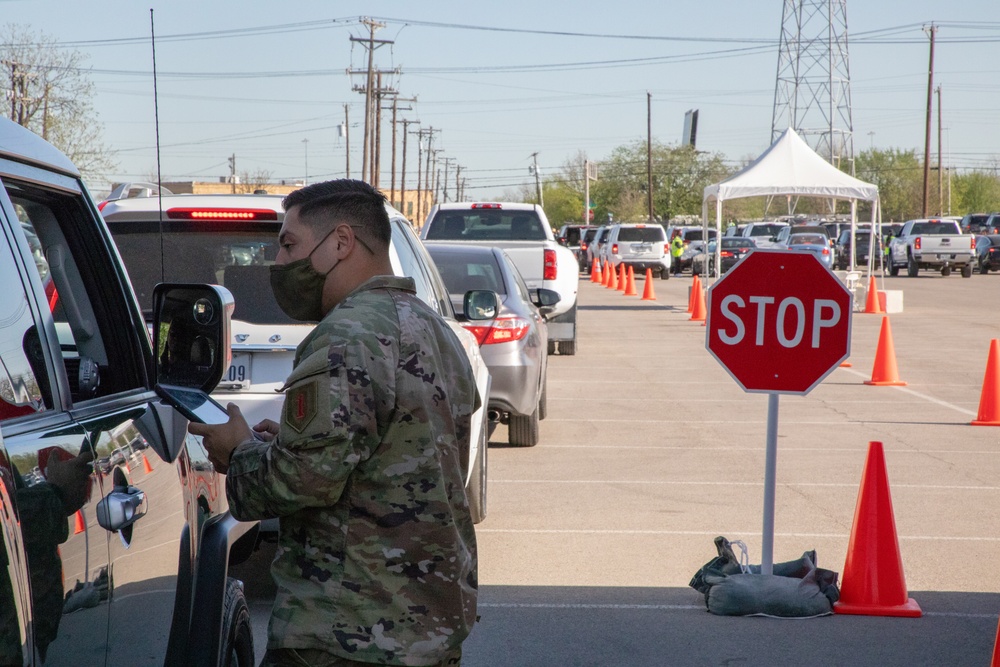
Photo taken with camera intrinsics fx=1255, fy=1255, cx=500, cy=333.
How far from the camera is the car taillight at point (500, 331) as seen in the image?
9.77 m

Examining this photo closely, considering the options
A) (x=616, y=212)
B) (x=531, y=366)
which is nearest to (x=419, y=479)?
(x=531, y=366)

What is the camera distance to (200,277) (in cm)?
566

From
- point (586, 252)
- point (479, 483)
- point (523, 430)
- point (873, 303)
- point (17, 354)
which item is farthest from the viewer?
point (586, 252)

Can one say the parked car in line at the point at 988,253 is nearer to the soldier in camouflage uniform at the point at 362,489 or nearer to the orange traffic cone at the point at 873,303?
the orange traffic cone at the point at 873,303

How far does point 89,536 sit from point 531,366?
7.66 m

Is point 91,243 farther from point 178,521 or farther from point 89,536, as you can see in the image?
point 89,536

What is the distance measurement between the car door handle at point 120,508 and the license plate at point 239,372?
2.80 meters

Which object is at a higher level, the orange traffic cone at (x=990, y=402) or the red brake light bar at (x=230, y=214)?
the red brake light bar at (x=230, y=214)

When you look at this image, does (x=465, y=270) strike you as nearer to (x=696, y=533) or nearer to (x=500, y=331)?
(x=500, y=331)

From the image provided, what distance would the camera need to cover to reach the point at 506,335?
984 centimetres

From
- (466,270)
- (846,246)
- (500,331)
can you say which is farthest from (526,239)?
(846,246)

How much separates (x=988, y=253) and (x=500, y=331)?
42.0 metres

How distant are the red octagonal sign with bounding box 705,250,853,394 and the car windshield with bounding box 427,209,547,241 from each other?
41.3ft

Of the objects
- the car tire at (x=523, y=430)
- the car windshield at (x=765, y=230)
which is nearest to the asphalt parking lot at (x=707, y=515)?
the car tire at (x=523, y=430)
